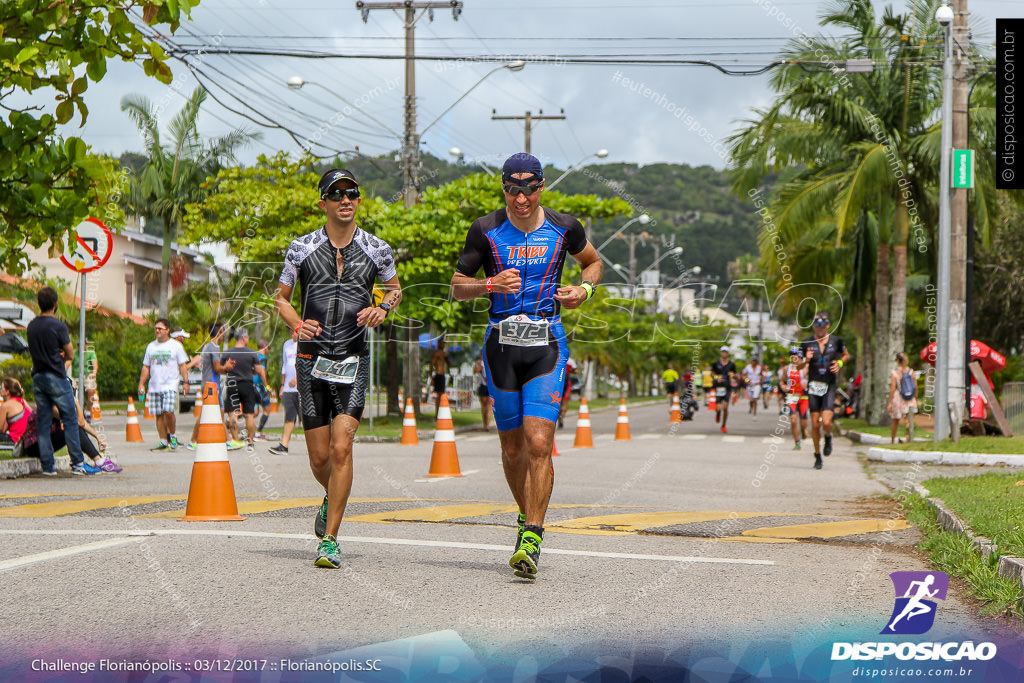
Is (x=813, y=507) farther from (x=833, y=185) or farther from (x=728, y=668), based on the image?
(x=833, y=185)

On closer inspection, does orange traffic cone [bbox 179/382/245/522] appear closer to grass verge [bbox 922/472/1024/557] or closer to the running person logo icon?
the running person logo icon

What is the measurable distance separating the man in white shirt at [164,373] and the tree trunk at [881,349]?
55.9ft

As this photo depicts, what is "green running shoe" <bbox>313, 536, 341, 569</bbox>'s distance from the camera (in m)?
6.25

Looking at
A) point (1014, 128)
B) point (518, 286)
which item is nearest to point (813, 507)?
point (1014, 128)

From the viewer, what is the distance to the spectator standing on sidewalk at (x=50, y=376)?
1217cm

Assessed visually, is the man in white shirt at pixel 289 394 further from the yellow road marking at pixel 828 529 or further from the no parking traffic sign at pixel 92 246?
the yellow road marking at pixel 828 529

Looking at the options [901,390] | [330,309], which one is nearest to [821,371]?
[901,390]

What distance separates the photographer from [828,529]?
8844mm

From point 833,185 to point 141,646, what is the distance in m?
24.8

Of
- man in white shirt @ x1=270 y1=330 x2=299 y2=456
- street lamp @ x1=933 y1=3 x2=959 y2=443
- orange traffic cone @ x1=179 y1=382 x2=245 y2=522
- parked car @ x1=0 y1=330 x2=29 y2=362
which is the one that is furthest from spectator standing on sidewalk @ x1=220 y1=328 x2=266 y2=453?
street lamp @ x1=933 y1=3 x2=959 y2=443

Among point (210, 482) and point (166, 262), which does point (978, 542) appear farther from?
point (166, 262)

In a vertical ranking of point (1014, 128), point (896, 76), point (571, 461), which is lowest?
point (571, 461)

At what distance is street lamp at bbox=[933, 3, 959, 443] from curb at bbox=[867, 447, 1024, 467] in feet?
4.77

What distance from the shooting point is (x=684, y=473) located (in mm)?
14664
